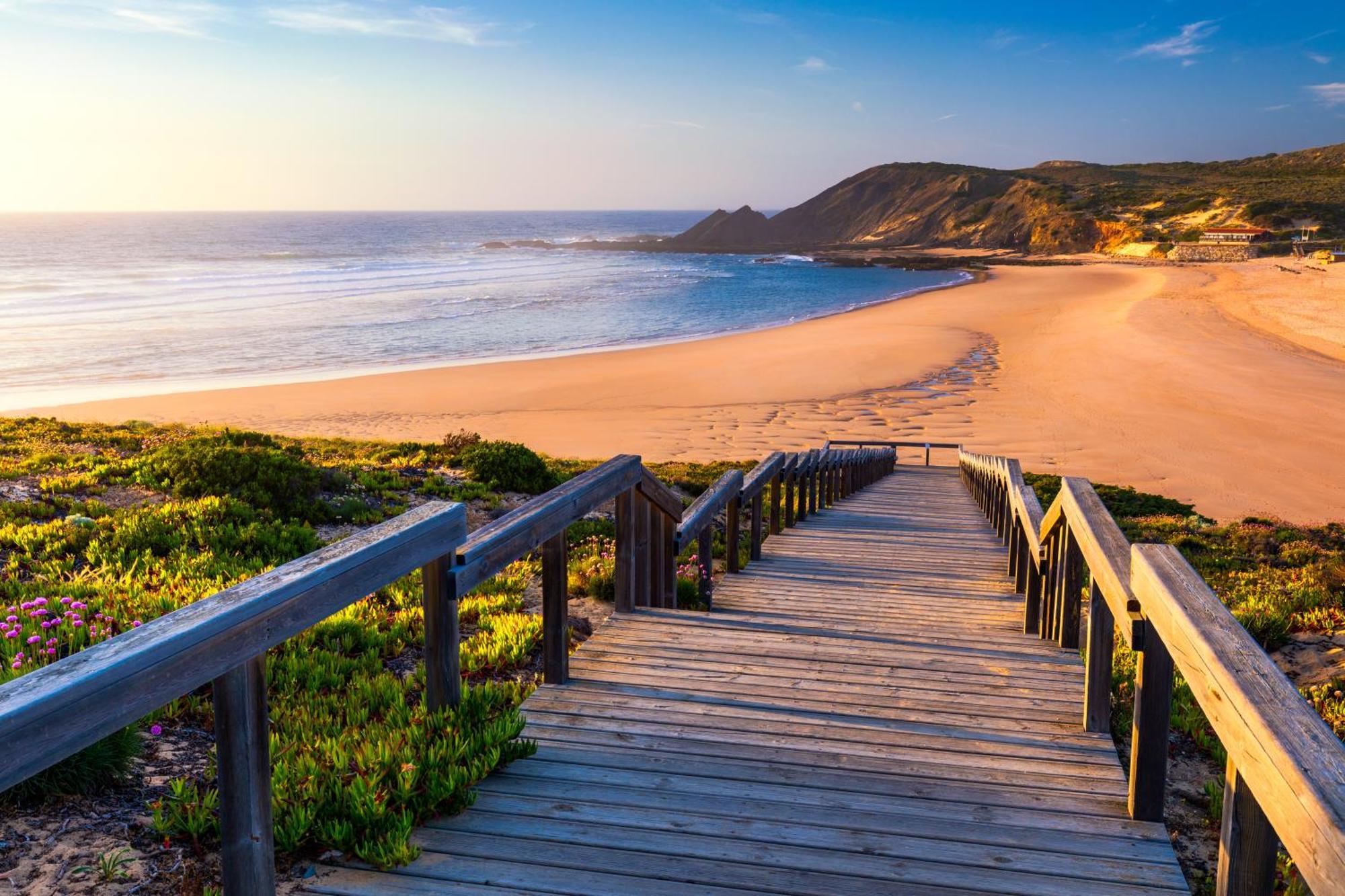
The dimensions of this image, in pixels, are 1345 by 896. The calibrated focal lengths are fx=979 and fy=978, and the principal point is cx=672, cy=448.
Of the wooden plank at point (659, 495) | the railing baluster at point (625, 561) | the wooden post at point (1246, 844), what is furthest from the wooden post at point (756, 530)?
the wooden post at point (1246, 844)

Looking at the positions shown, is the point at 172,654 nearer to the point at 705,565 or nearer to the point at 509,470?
the point at 705,565

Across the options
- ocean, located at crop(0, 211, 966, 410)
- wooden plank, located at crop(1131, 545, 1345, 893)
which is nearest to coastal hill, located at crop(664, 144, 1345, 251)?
ocean, located at crop(0, 211, 966, 410)

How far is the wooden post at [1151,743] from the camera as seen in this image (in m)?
3.15

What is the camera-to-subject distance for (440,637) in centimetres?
356

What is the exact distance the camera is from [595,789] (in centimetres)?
334

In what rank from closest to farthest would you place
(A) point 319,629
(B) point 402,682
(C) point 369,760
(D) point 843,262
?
1. (C) point 369,760
2. (B) point 402,682
3. (A) point 319,629
4. (D) point 843,262

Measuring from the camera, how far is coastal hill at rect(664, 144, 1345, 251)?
105 meters

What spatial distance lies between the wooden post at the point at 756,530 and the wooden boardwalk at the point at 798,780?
3.01 m

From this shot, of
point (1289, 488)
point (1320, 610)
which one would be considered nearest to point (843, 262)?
point (1289, 488)

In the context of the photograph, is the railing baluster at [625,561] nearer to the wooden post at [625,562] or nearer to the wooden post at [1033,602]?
the wooden post at [625,562]

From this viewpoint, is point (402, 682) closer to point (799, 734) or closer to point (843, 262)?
point (799, 734)

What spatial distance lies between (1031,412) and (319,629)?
24.1m

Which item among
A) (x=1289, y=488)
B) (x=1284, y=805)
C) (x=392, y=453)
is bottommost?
(x=1289, y=488)

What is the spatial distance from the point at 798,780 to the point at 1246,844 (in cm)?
151
